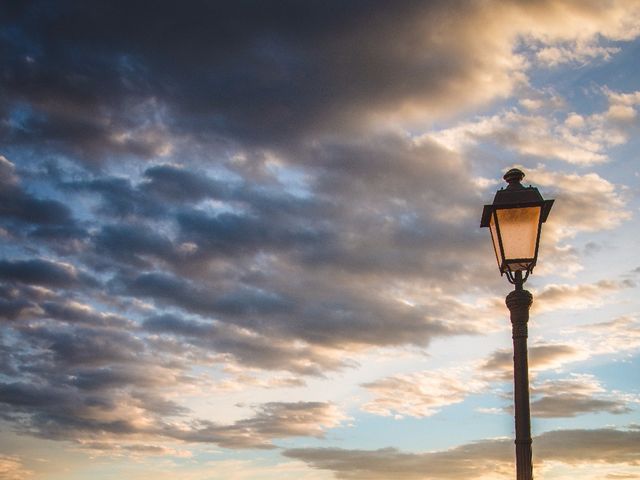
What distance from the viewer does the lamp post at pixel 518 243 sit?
11.0 metres

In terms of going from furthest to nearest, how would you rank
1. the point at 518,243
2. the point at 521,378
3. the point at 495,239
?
the point at 495,239 → the point at 518,243 → the point at 521,378

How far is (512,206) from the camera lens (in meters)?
11.2

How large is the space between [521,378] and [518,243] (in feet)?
6.39

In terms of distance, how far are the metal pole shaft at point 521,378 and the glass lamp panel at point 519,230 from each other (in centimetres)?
57

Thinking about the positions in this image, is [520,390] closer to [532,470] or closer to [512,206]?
[532,470]

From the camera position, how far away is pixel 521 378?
428 inches

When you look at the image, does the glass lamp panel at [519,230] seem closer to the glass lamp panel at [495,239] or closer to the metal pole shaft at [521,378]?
the glass lamp panel at [495,239]

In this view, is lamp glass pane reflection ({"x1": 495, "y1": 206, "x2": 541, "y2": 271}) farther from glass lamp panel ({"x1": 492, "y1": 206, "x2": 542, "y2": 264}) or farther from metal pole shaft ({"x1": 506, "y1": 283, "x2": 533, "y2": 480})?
metal pole shaft ({"x1": 506, "y1": 283, "x2": 533, "y2": 480})

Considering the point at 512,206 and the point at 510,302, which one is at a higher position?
the point at 512,206

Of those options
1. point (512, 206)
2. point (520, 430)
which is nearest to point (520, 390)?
point (520, 430)

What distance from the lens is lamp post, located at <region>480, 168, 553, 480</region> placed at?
1098cm

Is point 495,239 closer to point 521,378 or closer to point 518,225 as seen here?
point 518,225

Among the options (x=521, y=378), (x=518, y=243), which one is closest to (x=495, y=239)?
(x=518, y=243)

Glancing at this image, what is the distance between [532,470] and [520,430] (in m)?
0.55
